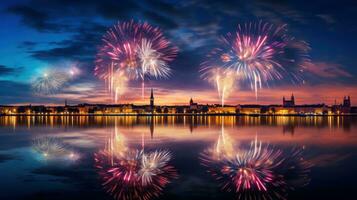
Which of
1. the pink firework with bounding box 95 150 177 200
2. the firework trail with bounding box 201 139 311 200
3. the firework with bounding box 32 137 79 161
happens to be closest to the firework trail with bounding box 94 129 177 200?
the pink firework with bounding box 95 150 177 200

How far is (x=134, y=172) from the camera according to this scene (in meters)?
17.5

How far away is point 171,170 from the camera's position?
18.4 metres

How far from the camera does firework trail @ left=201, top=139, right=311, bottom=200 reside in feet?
46.5

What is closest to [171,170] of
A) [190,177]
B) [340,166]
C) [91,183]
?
[190,177]

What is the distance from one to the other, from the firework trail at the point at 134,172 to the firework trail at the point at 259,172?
2.38m

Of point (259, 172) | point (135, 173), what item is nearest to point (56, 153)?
point (135, 173)

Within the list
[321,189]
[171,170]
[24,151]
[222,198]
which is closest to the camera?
Answer: [222,198]

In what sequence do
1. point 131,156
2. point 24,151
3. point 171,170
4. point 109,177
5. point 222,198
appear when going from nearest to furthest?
point 222,198 < point 109,177 < point 171,170 < point 131,156 < point 24,151

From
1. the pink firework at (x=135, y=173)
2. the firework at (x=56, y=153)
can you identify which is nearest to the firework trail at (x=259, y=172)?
the pink firework at (x=135, y=173)

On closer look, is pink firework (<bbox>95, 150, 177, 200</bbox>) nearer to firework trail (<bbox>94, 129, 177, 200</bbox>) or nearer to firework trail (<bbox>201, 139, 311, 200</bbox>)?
firework trail (<bbox>94, 129, 177, 200</bbox>)

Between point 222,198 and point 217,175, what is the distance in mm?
4117

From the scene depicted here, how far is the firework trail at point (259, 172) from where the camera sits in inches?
558

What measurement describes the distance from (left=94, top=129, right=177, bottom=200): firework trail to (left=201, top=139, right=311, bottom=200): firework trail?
238 centimetres

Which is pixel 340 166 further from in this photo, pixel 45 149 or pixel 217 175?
pixel 45 149
